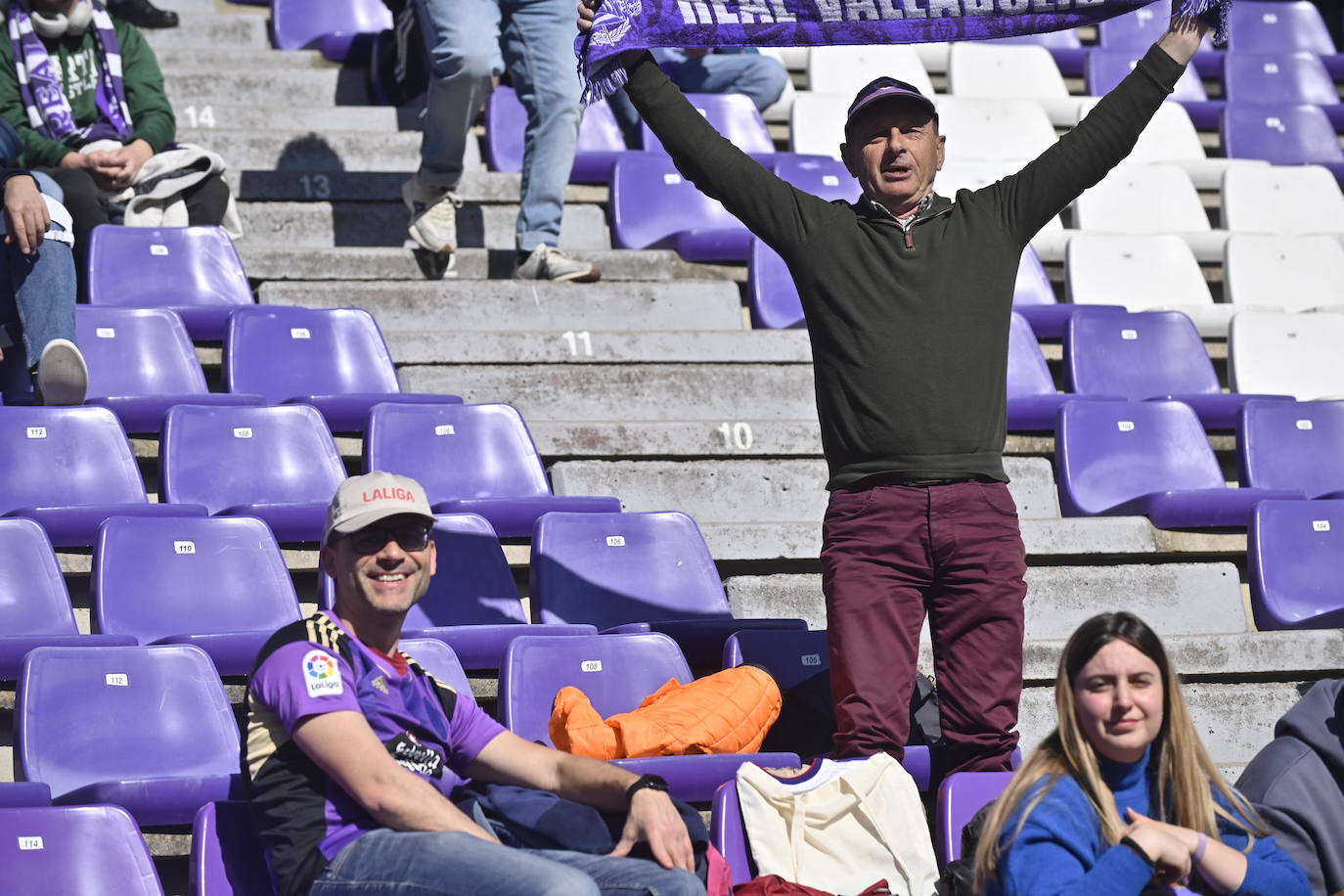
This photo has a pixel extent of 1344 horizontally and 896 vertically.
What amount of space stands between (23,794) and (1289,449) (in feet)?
12.5

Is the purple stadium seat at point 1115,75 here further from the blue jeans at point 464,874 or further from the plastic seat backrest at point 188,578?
the blue jeans at point 464,874

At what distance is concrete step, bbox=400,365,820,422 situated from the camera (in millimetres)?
5434

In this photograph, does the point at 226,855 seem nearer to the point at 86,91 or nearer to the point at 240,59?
the point at 86,91

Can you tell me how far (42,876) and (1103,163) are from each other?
7.58ft

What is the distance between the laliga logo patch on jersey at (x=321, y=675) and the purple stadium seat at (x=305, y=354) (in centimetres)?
226

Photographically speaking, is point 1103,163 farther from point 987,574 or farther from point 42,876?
point 42,876

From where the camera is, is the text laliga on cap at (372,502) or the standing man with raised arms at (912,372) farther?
the standing man with raised arms at (912,372)

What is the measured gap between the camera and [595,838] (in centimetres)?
302

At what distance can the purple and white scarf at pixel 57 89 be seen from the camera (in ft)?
18.5

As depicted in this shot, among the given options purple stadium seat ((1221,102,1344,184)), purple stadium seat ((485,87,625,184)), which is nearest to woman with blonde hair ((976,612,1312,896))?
purple stadium seat ((485,87,625,184))

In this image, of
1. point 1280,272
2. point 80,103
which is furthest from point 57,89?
point 1280,272

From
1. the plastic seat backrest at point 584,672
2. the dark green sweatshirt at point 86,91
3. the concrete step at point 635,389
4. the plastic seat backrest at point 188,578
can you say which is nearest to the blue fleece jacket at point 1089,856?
the plastic seat backrest at point 584,672

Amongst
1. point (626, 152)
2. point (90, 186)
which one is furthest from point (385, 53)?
point (90, 186)

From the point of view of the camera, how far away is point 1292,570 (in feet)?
16.1
